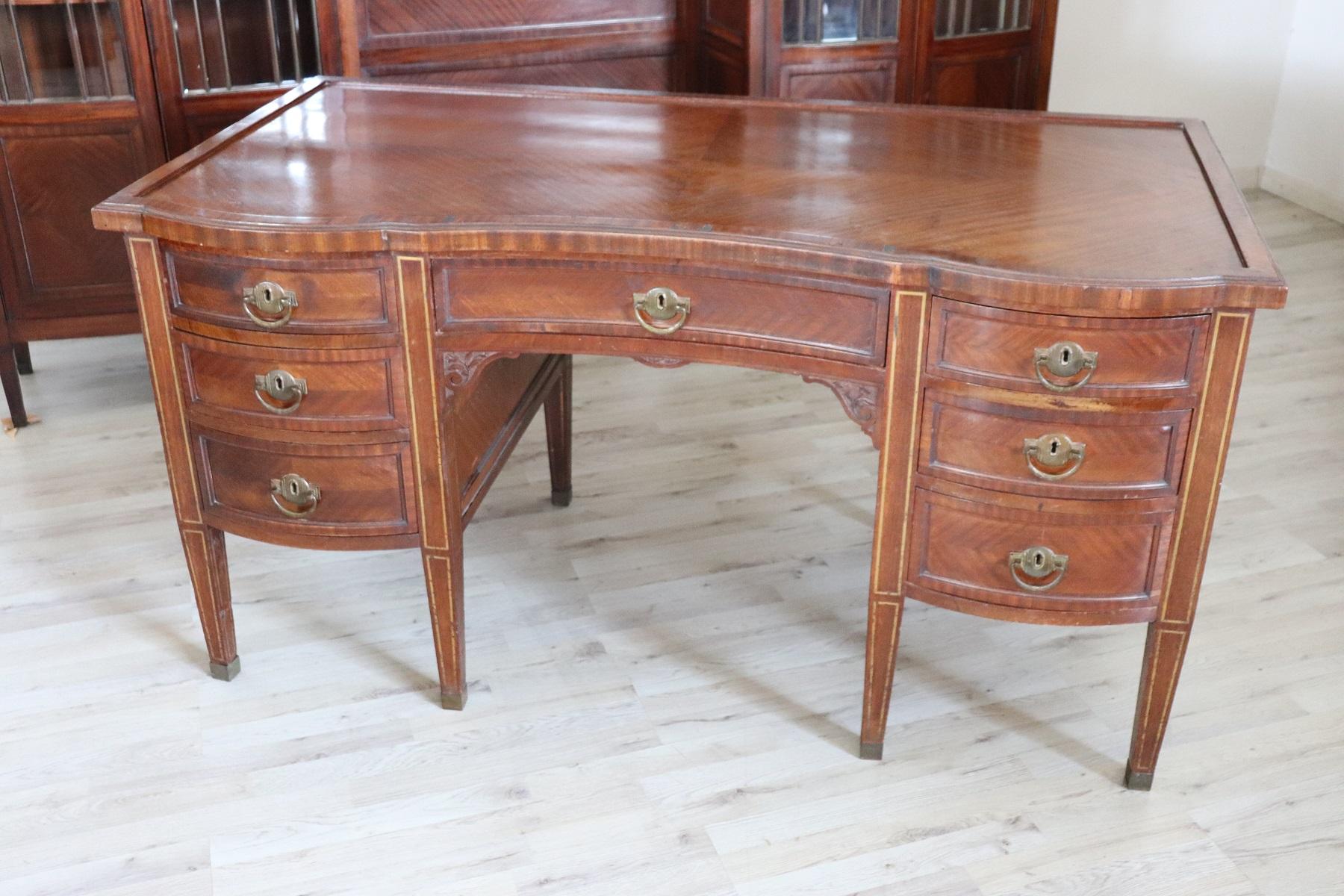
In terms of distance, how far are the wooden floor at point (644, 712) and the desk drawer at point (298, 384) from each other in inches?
20.0

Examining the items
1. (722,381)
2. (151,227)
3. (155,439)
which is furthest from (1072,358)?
(155,439)

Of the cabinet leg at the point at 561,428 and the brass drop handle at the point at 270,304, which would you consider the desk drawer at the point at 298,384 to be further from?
the cabinet leg at the point at 561,428

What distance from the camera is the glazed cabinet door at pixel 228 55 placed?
2.75 m

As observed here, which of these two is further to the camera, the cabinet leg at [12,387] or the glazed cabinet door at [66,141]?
the cabinet leg at [12,387]

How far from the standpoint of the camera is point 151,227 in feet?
5.77

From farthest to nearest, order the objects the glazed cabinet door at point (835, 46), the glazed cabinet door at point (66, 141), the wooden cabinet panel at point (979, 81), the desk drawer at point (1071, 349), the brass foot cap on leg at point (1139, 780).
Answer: the wooden cabinet panel at point (979, 81) → the glazed cabinet door at point (835, 46) → the glazed cabinet door at point (66, 141) → the brass foot cap on leg at point (1139, 780) → the desk drawer at point (1071, 349)

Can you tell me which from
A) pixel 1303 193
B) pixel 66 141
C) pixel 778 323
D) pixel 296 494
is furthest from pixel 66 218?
pixel 1303 193

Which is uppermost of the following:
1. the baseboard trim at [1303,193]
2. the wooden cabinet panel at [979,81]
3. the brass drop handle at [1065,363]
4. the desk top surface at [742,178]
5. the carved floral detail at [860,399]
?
the desk top surface at [742,178]

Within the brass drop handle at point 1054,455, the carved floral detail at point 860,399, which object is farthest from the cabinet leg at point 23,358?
the brass drop handle at point 1054,455

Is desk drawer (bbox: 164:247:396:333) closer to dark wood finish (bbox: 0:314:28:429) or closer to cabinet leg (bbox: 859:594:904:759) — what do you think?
cabinet leg (bbox: 859:594:904:759)

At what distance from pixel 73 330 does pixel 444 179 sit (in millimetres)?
1400

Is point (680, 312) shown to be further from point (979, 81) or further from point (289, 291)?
point (979, 81)

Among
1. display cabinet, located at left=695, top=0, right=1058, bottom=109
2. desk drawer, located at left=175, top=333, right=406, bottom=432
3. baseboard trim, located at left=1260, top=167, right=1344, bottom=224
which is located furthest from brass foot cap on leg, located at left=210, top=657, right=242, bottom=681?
baseboard trim, located at left=1260, top=167, right=1344, bottom=224

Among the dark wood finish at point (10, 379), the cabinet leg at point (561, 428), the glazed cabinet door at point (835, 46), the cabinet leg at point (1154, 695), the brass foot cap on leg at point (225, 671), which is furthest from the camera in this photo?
the glazed cabinet door at point (835, 46)
